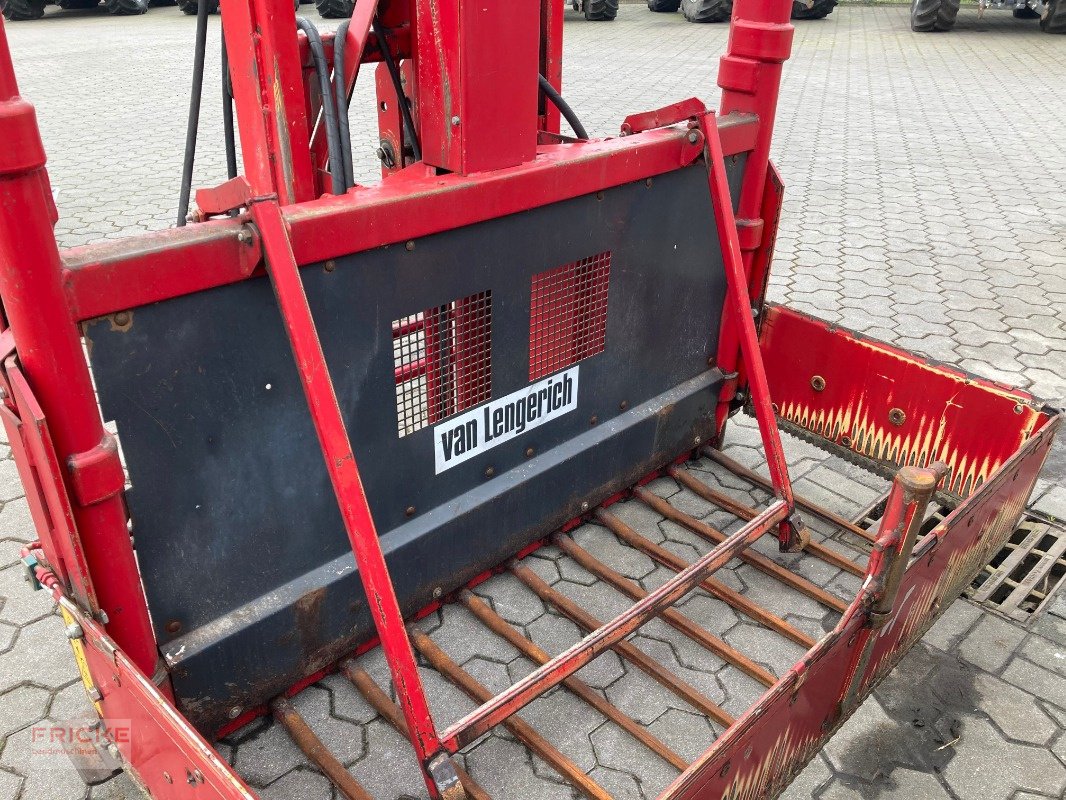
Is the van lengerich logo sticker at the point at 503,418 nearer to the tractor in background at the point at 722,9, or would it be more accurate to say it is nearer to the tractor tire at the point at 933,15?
the tractor in background at the point at 722,9

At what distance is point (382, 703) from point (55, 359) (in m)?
1.35

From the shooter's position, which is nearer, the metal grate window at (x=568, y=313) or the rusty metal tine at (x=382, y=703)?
the rusty metal tine at (x=382, y=703)

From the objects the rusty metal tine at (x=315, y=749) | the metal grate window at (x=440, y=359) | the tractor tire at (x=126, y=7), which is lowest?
the rusty metal tine at (x=315, y=749)

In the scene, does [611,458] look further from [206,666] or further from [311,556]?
[206,666]

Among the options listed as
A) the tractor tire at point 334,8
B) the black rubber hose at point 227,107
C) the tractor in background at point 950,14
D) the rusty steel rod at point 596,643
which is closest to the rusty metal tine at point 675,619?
the rusty steel rod at point 596,643

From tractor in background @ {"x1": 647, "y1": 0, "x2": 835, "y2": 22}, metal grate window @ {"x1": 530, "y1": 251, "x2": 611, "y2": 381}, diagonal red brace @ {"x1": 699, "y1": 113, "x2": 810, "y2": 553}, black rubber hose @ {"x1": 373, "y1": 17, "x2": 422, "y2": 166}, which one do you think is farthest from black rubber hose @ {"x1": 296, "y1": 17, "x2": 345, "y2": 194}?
tractor in background @ {"x1": 647, "y1": 0, "x2": 835, "y2": 22}

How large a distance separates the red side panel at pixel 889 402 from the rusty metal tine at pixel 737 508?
46 centimetres

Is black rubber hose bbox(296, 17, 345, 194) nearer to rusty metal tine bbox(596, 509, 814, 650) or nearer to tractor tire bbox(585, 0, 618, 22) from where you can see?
rusty metal tine bbox(596, 509, 814, 650)

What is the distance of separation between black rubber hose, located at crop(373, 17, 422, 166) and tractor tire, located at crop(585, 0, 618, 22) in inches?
587

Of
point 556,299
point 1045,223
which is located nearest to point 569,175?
point 556,299

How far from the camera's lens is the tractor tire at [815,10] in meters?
16.2

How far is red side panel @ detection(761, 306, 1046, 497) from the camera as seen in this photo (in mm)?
3008

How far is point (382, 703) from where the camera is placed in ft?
8.23

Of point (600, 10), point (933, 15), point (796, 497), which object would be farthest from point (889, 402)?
point (600, 10)
